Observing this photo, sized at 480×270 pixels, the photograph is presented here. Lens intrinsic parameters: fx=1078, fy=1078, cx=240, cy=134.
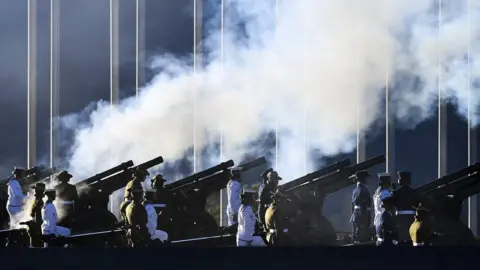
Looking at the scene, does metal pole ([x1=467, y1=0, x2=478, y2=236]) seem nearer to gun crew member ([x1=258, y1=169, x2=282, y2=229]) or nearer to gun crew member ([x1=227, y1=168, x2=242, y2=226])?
gun crew member ([x1=227, y1=168, x2=242, y2=226])

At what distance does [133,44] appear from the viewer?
22234 millimetres

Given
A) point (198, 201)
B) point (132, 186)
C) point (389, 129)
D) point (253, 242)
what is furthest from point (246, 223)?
point (389, 129)

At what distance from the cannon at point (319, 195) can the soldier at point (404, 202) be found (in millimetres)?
1650

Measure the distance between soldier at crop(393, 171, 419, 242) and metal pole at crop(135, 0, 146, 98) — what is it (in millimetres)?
7686

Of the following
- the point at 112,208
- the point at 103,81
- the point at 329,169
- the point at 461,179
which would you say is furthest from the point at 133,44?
the point at 461,179

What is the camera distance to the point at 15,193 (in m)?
18.8

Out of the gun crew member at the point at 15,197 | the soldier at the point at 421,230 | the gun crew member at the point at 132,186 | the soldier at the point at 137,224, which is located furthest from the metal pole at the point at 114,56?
the soldier at the point at 421,230

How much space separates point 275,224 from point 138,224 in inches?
79.3

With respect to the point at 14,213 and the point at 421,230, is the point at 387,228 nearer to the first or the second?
the point at 421,230

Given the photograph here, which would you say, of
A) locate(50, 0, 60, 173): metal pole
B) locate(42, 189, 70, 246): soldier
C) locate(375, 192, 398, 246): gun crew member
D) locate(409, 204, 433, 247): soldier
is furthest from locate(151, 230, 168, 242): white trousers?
locate(50, 0, 60, 173): metal pole

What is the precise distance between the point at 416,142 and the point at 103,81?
6.50 metres

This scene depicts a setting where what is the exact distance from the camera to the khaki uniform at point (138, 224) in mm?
15750

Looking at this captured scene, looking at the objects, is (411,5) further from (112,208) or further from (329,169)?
(112,208)

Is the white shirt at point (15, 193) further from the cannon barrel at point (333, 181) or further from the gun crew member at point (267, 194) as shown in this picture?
the cannon barrel at point (333, 181)
